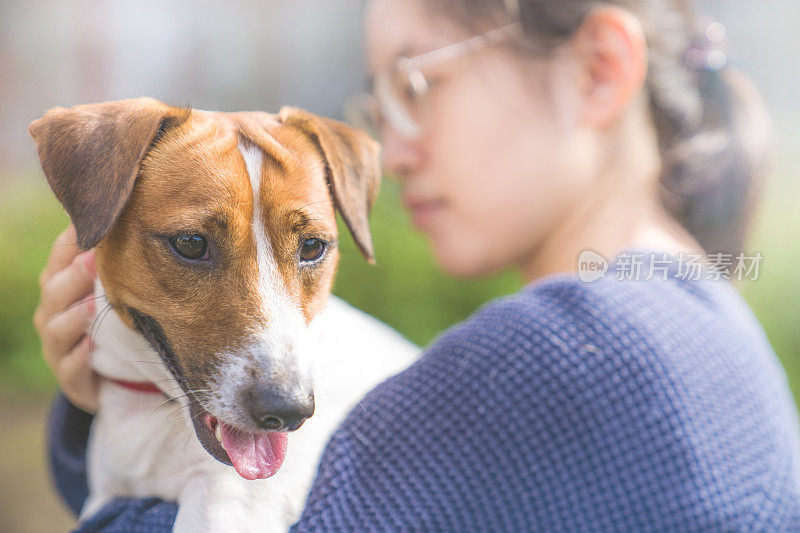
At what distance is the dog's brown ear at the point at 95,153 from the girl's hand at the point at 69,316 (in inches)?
11.1

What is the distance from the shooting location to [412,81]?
2.25 meters

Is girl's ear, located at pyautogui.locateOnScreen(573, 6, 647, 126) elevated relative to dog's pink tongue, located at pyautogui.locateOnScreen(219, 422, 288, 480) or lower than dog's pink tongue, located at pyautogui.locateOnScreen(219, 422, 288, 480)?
elevated

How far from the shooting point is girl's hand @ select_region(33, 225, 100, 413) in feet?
5.49

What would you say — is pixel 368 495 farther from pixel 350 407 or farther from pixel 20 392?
pixel 20 392

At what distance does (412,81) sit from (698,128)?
1.07 m

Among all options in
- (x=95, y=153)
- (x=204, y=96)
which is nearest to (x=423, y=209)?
(x=95, y=153)

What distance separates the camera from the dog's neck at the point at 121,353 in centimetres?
152

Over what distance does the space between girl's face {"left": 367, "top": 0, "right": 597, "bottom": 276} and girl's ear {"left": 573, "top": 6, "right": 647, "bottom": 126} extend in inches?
1.9

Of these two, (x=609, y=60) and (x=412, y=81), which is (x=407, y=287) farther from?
(x=609, y=60)

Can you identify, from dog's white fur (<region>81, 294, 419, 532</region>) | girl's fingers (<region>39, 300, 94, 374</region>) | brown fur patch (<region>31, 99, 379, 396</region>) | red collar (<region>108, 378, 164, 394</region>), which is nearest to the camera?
brown fur patch (<region>31, 99, 379, 396</region>)

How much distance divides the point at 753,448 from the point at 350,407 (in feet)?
3.18

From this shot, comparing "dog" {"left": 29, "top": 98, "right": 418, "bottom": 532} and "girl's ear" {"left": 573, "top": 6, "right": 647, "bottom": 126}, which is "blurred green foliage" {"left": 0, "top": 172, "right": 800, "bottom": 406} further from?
"dog" {"left": 29, "top": 98, "right": 418, "bottom": 532}

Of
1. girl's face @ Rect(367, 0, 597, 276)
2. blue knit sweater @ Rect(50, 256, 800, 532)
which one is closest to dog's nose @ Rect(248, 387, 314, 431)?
blue knit sweater @ Rect(50, 256, 800, 532)

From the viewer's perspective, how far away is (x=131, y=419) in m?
1.71
